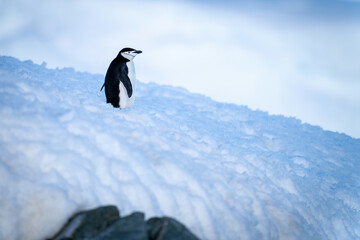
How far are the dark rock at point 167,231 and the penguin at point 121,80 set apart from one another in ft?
9.99

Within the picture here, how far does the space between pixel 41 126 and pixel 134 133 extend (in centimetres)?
109

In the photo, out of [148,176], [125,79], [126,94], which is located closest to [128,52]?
[125,79]

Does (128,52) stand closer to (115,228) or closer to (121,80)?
(121,80)

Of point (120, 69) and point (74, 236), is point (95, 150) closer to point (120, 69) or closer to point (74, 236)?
point (74, 236)

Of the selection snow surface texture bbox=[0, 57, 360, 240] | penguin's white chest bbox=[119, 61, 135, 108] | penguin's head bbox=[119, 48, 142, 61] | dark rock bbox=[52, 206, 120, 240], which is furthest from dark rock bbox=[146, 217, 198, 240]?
penguin's head bbox=[119, 48, 142, 61]

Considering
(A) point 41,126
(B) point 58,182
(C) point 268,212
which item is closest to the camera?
(B) point 58,182

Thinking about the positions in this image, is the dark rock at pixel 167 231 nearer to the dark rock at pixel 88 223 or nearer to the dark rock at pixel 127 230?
the dark rock at pixel 127 230

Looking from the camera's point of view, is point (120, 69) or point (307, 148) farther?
point (307, 148)

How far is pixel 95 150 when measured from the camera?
2.74 meters

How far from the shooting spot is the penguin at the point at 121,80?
4.69m

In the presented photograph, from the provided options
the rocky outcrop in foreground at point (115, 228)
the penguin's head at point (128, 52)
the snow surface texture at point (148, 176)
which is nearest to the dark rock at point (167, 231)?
the rocky outcrop in foreground at point (115, 228)

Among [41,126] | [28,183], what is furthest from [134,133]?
[28,183]

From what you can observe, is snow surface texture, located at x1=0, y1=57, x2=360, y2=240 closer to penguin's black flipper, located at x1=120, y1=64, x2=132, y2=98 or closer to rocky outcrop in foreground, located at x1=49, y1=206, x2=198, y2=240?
rocky outcrop in foreground, located at x1=49, y1=206, x2=198, y2=240

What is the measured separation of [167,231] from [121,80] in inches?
128
